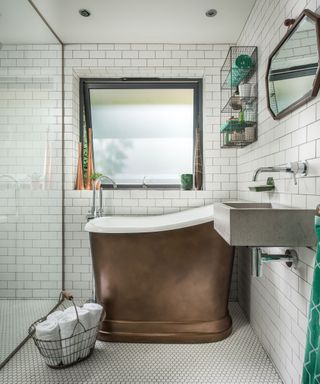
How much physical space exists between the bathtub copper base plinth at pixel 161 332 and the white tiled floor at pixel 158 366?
0.04 m

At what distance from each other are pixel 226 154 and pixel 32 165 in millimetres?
1890

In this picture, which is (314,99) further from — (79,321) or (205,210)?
(79,321)

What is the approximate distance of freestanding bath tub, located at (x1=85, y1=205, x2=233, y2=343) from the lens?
89.4 inches

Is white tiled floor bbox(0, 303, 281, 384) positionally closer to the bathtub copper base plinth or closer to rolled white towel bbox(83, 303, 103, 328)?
the bathtub copper base plinth

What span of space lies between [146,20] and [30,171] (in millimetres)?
1684

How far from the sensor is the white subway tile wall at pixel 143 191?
10.2 feet

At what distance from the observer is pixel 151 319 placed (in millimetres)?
2305

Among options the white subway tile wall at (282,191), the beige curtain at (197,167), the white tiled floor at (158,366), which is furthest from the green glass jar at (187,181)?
the white tiled floor at (158,366)

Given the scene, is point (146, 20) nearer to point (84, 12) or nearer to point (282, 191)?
point (84, 12)

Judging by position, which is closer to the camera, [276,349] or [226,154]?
[276,349]

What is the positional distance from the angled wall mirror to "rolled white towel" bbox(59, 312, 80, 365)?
1.88 m

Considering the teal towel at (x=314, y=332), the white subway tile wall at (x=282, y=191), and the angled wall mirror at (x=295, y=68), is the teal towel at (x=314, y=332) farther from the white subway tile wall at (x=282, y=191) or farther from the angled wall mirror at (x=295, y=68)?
the angled wall mirror at (x=295, y=68)

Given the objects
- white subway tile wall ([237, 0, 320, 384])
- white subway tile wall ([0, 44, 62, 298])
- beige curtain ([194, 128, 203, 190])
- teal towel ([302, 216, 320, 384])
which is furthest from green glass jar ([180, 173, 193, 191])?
teal towel ([302, 216, 320, 384])

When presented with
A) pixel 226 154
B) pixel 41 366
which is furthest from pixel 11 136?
pixel 226 154
